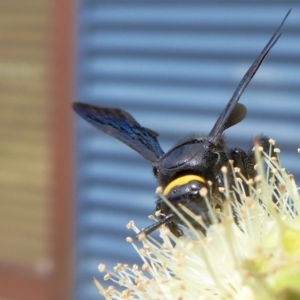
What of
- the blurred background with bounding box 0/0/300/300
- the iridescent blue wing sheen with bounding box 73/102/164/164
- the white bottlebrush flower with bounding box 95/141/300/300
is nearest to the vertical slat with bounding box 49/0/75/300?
the blurred background with bounding box 0/0/300/300

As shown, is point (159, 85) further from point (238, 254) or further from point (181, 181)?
point (238, 254)

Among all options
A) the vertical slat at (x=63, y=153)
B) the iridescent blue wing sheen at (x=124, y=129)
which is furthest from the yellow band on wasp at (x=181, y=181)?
the vertical slat at (x=63, y=153)

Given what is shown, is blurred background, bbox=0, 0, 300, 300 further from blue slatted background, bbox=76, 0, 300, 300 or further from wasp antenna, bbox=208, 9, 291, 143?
wasp antenna, bbox=208, 9, 291, 143

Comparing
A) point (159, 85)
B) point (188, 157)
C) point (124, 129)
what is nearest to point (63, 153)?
point (159, 85)

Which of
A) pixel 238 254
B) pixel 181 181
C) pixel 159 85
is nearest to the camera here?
pixel 238 254

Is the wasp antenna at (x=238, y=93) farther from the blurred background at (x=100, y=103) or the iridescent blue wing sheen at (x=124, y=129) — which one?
the blurred background at (x=100, y=103)

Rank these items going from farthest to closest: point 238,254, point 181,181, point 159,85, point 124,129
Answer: point 159,85 → point 124,129 → point 181,181 → point 238,254
